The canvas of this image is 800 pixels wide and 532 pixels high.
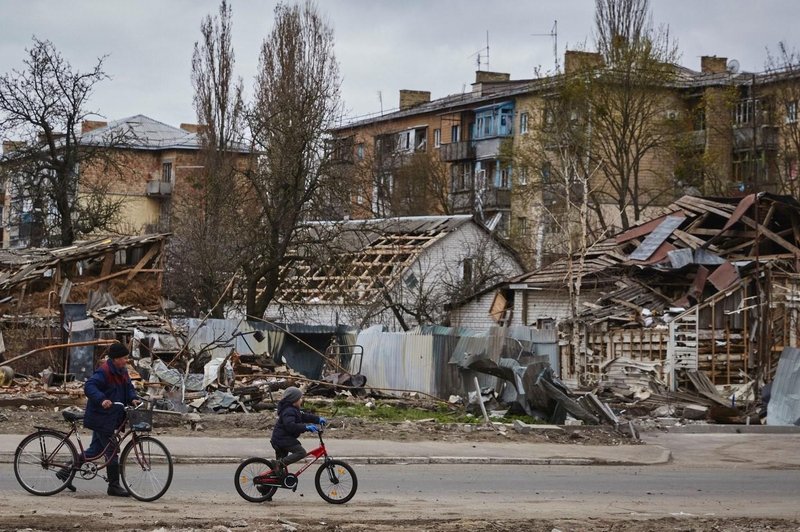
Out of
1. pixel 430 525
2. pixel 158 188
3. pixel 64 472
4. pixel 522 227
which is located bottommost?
pixel 430 525

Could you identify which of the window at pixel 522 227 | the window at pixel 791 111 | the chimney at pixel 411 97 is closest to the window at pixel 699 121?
the window at pixel 791 111

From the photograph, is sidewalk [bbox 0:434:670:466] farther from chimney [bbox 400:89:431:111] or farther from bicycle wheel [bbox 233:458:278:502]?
chimney [bbox 400:89:431:111]

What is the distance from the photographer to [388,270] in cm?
4941

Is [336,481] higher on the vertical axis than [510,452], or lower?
higher

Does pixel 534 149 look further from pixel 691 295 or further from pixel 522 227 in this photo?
pixel 691 295

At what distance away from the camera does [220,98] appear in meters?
55.0

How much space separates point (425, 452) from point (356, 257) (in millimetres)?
29508

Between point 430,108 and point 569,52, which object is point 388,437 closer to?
point 569,52

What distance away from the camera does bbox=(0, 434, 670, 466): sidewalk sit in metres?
17.9

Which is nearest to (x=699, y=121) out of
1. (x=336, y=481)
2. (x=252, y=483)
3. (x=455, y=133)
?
(x=455, y=133)

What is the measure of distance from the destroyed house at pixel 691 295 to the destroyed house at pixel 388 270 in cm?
721

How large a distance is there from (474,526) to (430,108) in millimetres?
68861

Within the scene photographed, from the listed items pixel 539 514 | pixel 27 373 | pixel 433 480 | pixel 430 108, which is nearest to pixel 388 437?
pixel 433 480

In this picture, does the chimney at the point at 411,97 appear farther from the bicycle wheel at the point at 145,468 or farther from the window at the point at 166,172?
the bicycle wheel at the point at 145,468
